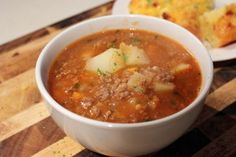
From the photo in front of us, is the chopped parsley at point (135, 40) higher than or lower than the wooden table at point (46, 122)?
higher

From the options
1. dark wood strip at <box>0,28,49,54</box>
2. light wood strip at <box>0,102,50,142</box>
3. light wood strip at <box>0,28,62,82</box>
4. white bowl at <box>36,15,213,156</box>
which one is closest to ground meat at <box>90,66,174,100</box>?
white bowl at <box>36,15,213,156</box>

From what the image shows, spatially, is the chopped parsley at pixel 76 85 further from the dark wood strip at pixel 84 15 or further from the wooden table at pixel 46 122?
the dark wood strip at pixel 84 15

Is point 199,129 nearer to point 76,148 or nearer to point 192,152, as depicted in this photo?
point 192,152

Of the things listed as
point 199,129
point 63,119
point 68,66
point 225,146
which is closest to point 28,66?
point 68,66

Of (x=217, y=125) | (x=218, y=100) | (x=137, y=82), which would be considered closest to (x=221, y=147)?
(x=217, y=125)

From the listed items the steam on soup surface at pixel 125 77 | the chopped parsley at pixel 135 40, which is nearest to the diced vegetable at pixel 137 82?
the steam on soup surface at pixel 125 77
